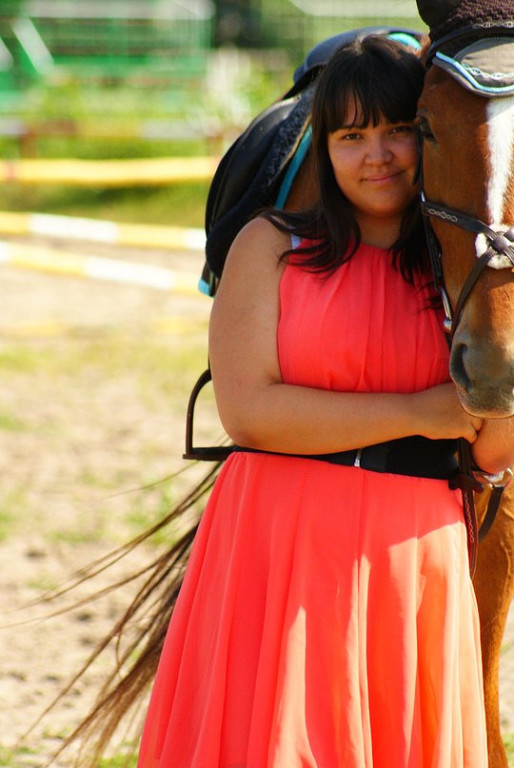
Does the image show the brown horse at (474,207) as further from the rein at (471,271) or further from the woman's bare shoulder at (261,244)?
the woman's bare shoulder at (261,244)

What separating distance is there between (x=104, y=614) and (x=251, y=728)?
5.94 ft

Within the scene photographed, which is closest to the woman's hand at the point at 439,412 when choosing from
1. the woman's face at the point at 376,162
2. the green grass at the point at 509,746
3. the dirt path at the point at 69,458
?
the woman's face at the point at 376,162

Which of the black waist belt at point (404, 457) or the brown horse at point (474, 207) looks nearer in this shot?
the brown horse at point (474, 207)

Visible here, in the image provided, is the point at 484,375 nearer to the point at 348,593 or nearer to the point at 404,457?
the point at 404,457

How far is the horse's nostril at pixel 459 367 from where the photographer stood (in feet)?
5.50

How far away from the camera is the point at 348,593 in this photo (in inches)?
73.7

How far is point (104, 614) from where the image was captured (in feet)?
11.9

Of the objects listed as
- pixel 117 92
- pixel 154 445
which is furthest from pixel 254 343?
pixel 117 92

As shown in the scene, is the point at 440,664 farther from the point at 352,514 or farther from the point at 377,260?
the point at 377,260

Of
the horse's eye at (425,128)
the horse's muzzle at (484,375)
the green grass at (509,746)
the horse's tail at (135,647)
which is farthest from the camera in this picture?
the green grass at (509,746)

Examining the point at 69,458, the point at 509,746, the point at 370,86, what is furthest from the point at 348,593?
the point at 69,458

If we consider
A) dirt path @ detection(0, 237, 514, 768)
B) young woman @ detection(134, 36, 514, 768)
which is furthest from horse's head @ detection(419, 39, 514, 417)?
dirt path @ detection(0, 237, 514, 768)

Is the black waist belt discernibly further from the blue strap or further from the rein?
the blue strap

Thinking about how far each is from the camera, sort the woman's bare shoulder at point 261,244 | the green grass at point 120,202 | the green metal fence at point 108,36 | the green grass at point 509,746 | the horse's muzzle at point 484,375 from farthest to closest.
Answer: the green metal fence at point 108,36
the green grass at point 120,202
the green grass at point 509,746
the woman's bare shoulder at point 261,244
the horse's muzzle at point 484,375
